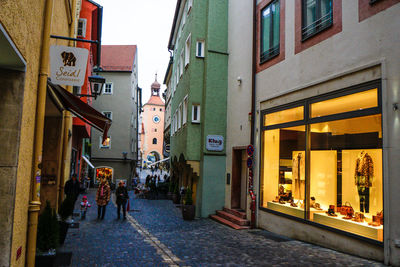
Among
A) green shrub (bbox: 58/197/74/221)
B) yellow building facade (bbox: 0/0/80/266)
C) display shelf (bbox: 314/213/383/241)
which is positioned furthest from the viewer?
green shrub (bbox: 58/197/74/221)

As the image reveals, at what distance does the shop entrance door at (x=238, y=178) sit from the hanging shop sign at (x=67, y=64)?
9114mm

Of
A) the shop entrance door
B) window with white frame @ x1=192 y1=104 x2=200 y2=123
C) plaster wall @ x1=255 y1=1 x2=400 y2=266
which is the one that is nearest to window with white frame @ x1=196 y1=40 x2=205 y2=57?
window with white frame @ x1=192 y1=104 x2=200 y2=123

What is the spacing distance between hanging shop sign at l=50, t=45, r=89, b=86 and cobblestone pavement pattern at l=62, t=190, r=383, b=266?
142 inches

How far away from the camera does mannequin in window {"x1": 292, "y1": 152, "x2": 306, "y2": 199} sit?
1009cm

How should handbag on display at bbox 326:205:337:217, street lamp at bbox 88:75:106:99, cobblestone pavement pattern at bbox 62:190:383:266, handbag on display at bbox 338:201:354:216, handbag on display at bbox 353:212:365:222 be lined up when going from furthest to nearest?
1. street lamp at bbox 88:75:106:99
2. handbag on display at bbox 326:205:337:217
3. handbag on display at bbox 338:201:354:216
4. handbag on display at bbox 353:212:365:222
5. cobblestone pavement pattern at bbox 62:190:383:266

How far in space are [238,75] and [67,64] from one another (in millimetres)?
9434

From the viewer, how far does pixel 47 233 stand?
19.4ft

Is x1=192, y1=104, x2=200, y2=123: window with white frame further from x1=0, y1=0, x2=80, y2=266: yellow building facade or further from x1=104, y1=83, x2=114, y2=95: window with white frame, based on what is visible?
x1=104, y1=83, x2=114, y2=95: window with white frame

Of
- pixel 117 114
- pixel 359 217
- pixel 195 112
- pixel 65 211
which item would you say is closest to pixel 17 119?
pixel 65 211

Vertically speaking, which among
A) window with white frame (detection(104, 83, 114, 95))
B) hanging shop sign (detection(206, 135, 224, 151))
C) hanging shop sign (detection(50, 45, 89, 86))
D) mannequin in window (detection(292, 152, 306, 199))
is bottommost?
mannequin in window (detection(292, 152, 306, 199))

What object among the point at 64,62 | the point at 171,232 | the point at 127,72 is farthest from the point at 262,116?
the point at 127,72

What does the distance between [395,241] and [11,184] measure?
666cm

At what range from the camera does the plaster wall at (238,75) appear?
1370cm

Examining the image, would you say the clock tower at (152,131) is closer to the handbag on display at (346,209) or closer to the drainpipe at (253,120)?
the drainpipe at (253,120)
